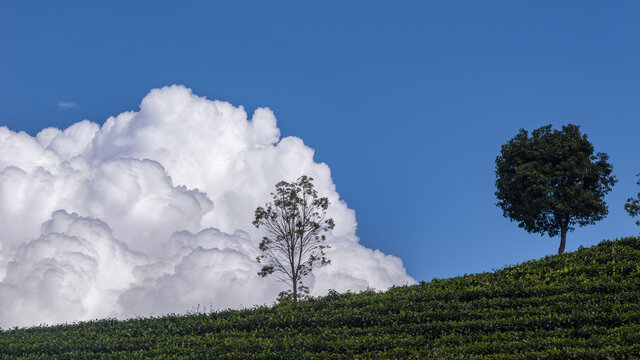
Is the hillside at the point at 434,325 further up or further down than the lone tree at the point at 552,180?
further down

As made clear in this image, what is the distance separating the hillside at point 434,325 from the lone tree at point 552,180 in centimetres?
1275

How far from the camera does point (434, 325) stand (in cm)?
1980

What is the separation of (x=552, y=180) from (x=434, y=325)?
21.9 metres

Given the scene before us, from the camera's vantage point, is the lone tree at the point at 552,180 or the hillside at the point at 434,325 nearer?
the hillside at the point at 434,325

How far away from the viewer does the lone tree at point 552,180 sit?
124 ft

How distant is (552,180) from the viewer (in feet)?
124

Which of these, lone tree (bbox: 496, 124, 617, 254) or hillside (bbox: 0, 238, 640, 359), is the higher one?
lone tree (bbox: 496, 124, 617, 254)

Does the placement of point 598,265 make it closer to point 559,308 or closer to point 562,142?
point 559,308

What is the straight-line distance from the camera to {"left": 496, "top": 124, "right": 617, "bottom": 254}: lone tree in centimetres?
3766

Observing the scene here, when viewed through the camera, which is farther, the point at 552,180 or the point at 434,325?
the point at 552,180

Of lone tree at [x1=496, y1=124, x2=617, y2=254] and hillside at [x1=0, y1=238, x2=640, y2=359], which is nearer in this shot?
hillside at [x1=0, y1=238, x2=640, y2=359]

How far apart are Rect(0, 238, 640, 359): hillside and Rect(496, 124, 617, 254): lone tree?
12.8m

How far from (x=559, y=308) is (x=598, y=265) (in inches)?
179

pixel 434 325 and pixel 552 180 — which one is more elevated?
pixel 552 180
